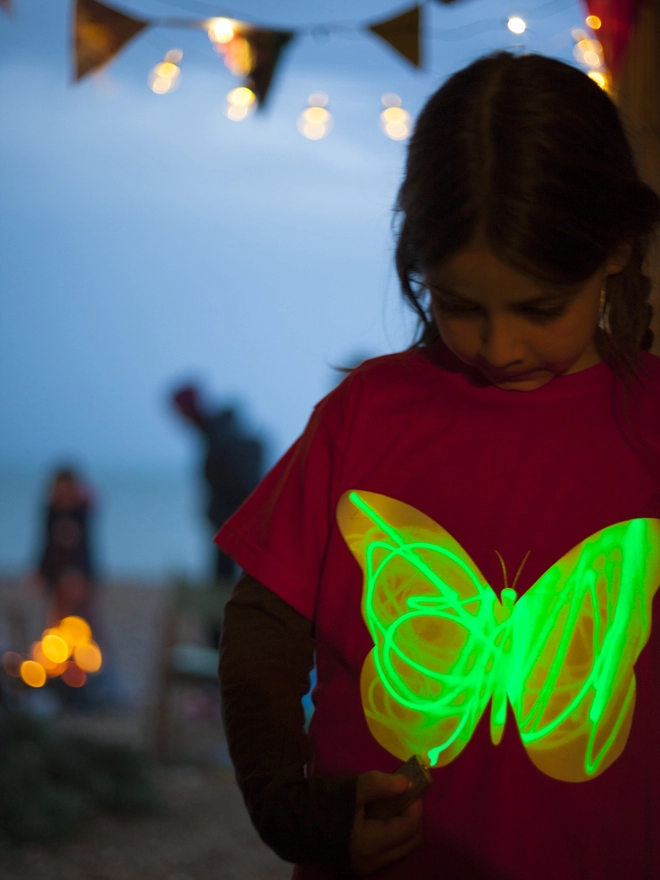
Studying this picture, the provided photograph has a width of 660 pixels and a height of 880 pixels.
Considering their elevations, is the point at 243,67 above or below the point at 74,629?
above

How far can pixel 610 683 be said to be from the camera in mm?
736

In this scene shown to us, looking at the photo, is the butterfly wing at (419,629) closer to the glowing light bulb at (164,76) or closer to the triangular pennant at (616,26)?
the triangular pennant at (616,26)

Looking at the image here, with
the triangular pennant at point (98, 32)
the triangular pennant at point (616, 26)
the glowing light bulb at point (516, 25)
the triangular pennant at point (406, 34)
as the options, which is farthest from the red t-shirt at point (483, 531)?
the triangular pennant at point (98, 32)

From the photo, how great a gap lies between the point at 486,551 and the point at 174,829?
7.67 ft

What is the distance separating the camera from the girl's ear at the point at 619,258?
2.45ft

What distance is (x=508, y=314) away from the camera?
0.70 metres

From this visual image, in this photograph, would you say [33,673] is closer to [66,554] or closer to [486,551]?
[66,554]

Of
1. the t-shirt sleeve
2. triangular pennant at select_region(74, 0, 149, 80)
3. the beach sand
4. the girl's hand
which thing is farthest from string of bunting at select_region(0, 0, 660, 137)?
the beach sand

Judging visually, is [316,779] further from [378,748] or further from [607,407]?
[607,407]

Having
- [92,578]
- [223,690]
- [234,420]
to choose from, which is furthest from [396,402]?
[92,578]

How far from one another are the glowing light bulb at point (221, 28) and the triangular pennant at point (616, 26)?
126 cm

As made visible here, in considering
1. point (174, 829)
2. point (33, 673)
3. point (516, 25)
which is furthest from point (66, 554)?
point (516, 25)

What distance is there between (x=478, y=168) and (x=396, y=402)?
23 cm

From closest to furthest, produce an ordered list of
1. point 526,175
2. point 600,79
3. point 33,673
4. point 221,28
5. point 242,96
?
point 526,175 → point 600,79 → point 221,28 → point 242,96 → point 33,673
